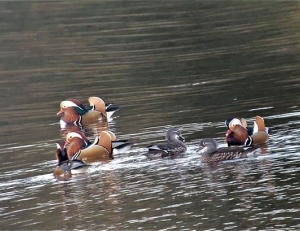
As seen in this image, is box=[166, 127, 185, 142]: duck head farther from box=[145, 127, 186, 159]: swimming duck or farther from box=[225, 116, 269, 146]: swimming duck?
box=[225, 116, 269, 146]: swimming duck

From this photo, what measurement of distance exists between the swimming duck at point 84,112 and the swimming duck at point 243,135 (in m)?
3.98

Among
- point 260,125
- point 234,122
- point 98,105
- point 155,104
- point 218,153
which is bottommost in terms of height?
point 218,153

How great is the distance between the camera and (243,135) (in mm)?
14508

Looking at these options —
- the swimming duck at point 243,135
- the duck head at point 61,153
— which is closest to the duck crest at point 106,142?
the duck head at point 61,153

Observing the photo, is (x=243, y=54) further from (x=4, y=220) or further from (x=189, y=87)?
(x=4, y=220)

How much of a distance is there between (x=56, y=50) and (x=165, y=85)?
26.6 feet

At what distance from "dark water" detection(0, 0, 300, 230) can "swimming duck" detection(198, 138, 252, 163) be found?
18cm

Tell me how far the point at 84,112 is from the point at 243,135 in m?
4.62

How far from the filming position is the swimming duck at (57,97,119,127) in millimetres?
17891

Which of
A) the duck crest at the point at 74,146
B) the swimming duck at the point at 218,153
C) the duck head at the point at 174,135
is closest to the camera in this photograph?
the swimming duck at the point at 218,153

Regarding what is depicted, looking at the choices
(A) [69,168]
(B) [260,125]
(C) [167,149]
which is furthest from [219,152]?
(A) [69,168]

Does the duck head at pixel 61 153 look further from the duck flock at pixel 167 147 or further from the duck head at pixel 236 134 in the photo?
the duck head at pixel 236 134

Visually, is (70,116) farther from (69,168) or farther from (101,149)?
(69,168)

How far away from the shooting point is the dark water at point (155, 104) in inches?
451
